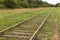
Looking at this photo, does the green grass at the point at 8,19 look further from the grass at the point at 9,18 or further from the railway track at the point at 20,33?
the railway track at the point at 20,33

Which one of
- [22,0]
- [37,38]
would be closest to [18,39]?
[37,38]

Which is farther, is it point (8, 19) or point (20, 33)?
point (8, 19)

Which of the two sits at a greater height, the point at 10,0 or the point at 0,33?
the point at 0,33

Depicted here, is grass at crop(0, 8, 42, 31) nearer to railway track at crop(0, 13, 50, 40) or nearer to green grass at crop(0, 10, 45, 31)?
green grass at crop(0, 10, 45, 31)

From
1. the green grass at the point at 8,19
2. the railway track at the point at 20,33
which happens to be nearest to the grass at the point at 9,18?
the green grass at the point at 8,19

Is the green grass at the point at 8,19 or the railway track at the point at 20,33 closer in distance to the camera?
the railway track at the point at 20,33

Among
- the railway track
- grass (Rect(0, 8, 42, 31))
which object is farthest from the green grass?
the railway track

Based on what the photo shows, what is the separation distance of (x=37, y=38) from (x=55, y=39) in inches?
36.0

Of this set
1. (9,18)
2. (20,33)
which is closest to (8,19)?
(9,18)

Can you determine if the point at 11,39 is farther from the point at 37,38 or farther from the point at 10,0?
the point at 10,0

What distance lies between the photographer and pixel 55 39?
10.5 meters

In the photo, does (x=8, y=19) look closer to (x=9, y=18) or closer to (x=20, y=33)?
(x=9, y=18)

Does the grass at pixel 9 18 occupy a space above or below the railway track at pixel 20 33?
below

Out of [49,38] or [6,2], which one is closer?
[49,38]
